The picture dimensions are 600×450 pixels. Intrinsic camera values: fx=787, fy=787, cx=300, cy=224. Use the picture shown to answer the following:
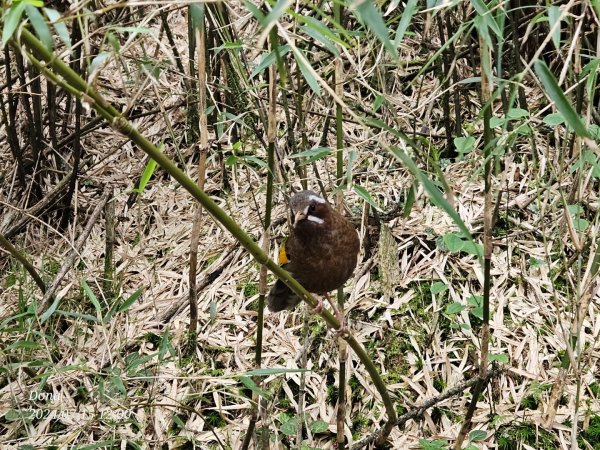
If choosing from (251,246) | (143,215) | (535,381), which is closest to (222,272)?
(143,215)

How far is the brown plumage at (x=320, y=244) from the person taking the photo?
4.02 m

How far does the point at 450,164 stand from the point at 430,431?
181 cm

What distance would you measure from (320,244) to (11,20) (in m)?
2.38

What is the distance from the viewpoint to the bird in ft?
13.2

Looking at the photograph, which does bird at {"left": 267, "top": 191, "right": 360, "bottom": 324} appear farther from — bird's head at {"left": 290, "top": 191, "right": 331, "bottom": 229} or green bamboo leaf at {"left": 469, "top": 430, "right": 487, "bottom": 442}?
green bamboo leaf at {"left": 469, "top": 430, "right": 487, "bottom": 442}

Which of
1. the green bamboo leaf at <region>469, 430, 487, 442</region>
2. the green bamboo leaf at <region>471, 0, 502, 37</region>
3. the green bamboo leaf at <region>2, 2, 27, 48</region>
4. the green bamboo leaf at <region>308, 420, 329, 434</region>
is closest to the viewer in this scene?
the green bamboo leaf at <region>2, 2, 27, 48</region>

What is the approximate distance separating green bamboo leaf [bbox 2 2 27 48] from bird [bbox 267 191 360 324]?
2179mm

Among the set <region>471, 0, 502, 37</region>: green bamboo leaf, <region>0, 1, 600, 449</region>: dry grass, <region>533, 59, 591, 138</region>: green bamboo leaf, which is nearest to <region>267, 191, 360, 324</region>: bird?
<region>0, 1, 600, 449</region>: dry grass

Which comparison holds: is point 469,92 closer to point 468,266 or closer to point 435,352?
point 468,266

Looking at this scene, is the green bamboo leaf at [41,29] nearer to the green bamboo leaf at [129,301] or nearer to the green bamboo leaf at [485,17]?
the green bamboo leaf at [485,17]

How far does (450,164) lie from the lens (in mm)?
5102

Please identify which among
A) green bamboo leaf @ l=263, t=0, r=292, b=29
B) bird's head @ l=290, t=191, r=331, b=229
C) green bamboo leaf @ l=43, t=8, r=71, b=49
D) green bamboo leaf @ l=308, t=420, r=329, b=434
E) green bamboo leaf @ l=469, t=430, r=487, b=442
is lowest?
green bamboo leaf @ l=469, t=430, r=487, b=442

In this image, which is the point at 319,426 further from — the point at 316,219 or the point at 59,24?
the point at 59,24

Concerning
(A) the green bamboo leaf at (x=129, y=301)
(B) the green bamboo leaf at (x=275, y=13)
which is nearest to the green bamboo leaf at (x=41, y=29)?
(B) the green bamboo leaf at (x=275, y=13)
